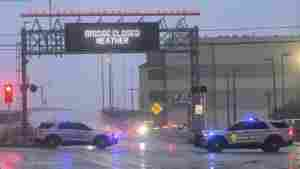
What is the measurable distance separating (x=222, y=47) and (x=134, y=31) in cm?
8370

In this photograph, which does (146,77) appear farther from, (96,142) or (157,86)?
(96,142)

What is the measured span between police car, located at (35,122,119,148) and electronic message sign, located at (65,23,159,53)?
11.2m

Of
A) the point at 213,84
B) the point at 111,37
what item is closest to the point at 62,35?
the point at 111,37

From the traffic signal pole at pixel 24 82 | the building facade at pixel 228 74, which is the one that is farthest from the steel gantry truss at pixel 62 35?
the building facade at pixel 228 74

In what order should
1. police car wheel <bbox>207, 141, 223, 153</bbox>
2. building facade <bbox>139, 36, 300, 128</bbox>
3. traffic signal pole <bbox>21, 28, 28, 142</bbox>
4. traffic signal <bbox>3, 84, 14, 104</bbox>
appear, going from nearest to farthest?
police car wheel <bbox>207, 141, 223, 153</bbox> < traffic signal <bbox>3, 84, 14, 104</bbox> < traffic signal pole <bbox>21, 28, 28, 142</bbox> < building facade <bbox>139, 36, 300, 128</bbox>

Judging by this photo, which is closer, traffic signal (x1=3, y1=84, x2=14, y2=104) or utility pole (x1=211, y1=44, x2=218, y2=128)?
traffic signal (x1=3, y1=84, x2=14, y2=104)

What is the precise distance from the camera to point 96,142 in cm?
4091

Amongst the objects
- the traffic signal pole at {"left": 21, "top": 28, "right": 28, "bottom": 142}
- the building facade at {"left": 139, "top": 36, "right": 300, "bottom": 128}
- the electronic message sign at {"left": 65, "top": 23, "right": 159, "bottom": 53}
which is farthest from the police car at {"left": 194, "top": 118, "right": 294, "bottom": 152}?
the building facade at {"left": 139, "top": 36, "right": 300, "bottom": 128}

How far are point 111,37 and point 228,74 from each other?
7944 centimetres

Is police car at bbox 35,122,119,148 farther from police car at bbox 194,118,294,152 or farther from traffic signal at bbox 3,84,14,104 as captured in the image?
police car at bbox 194,118,294,152

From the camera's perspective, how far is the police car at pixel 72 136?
4078cm

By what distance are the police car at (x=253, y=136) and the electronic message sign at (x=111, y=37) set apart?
698 inches

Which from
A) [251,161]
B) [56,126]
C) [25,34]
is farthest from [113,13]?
[251,161]

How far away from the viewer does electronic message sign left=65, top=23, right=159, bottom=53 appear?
171 feet
